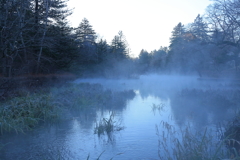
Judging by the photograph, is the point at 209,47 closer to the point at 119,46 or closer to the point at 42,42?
the point at 42,42

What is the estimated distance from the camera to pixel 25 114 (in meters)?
7.79

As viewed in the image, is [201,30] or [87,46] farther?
[87,46]

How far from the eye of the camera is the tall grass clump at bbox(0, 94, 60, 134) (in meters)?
6.82

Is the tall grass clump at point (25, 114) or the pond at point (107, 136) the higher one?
the tall grass clump at point (25, 114)

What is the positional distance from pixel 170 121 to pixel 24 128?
16.6 feet

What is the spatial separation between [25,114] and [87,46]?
28.3 metres

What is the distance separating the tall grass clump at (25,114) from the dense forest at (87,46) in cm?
151

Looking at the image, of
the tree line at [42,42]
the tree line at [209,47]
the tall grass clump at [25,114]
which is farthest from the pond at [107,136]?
the tree line at [209,47]

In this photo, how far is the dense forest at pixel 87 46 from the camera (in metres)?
7.28

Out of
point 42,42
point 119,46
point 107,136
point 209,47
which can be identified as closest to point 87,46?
point 119,46

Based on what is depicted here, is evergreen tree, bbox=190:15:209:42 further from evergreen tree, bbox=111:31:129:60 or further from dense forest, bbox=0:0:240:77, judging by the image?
evergreen tree, bbox=111:31:129:60

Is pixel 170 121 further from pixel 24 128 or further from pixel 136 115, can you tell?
pixel 24 128

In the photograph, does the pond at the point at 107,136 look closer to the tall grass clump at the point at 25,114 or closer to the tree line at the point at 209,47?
the tall grass clump at the point at 25,114

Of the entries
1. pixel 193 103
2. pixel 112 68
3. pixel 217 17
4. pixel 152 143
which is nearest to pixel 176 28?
pixel 112 68
